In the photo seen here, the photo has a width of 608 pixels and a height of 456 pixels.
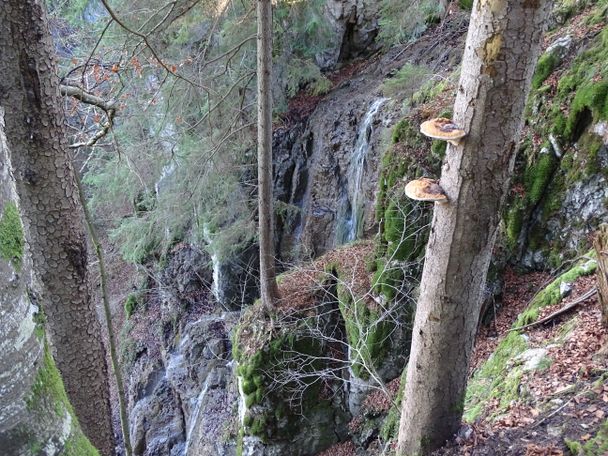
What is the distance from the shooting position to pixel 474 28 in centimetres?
210

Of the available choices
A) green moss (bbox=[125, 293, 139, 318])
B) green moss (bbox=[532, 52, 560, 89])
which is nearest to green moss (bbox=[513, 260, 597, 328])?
green moss (bbox=[532, 52, 560, 89])

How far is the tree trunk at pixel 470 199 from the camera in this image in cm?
202

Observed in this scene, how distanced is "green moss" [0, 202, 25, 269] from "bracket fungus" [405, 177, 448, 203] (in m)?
1.64

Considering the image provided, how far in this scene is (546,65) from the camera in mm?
5520

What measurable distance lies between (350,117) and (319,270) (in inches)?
150

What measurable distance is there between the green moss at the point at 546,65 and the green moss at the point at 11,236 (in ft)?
19.3

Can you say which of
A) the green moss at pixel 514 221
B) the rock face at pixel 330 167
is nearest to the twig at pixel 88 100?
the green moss at pixel 514 221

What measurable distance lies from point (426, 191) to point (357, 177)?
6.60 metres

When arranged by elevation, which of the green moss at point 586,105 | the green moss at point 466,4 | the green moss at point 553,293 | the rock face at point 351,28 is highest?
the green moss at point 466,4

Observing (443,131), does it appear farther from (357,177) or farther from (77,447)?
(357,177)

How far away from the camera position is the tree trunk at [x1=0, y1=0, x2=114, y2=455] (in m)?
2.07

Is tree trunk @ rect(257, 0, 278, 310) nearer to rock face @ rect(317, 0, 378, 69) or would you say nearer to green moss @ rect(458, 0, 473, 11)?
green moss @ rect(458, 0, 473, 11)

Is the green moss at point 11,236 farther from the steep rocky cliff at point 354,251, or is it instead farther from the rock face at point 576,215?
the rock face at point 576,215

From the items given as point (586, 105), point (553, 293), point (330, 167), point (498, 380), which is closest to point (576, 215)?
point (553, 293)
